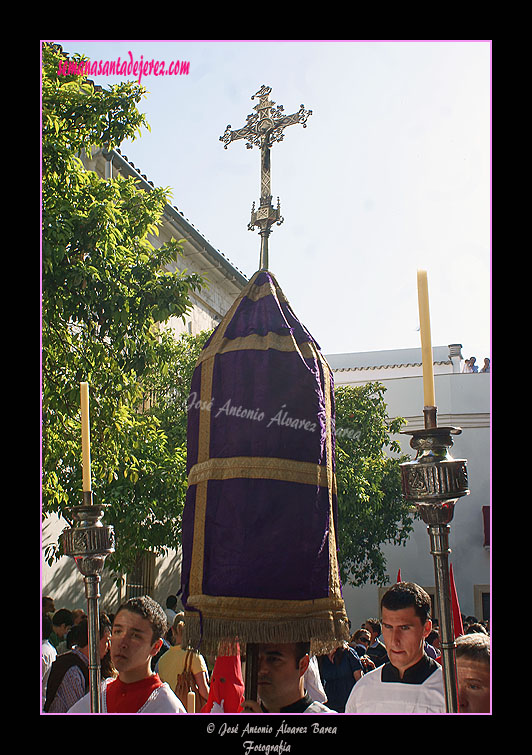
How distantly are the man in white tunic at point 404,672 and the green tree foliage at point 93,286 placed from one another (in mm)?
3118

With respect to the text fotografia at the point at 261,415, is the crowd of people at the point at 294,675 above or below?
below

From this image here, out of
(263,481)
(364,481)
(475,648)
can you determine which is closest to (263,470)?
(263,481)

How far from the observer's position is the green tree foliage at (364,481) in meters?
15.0

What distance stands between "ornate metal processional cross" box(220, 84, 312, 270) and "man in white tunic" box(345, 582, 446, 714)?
1654 mm

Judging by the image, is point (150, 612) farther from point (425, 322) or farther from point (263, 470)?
point (425, 322)

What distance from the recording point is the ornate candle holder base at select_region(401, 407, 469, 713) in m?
2.07

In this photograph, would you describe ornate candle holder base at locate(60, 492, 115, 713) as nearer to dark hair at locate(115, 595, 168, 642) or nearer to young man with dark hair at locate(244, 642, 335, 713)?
dark hair at locate(115, 595, 168, 642)

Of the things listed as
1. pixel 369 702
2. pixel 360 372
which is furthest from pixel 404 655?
pixel 360 372

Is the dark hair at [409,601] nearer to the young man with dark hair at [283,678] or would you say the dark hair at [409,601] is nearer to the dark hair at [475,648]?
the dark hair at [475,648]

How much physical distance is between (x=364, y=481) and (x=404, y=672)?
465 inches

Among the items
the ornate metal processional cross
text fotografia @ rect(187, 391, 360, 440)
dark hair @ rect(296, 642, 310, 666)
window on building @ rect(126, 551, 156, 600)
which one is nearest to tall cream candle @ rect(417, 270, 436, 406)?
text fotografia @ rect(187, 391, 360, 440)

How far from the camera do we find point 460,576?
20.0 meters
